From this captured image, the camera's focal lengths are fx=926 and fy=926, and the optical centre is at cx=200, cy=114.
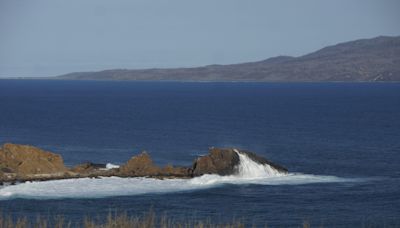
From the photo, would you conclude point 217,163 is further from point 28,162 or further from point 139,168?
point 28,162

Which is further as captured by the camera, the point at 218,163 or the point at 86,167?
the point at 218,163

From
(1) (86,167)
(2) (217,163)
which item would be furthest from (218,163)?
(1) (86,167)

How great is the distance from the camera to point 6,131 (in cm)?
11712

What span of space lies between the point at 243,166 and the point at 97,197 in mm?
15065

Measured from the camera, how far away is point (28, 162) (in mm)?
68750

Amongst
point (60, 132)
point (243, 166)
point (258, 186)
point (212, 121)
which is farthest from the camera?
point (212, 121)

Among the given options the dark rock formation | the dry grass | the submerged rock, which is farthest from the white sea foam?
the dry grass

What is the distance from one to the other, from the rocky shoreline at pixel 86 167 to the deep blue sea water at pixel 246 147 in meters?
3.92

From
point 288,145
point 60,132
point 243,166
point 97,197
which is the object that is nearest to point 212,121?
point 60,132

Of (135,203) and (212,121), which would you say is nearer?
(135,203)

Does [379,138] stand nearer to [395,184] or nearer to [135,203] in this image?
[395,184]

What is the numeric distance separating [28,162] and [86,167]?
4620mm

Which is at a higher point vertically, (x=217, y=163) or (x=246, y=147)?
(x=217, y=163)

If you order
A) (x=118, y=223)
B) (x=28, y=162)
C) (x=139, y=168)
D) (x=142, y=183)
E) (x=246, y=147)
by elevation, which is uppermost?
(x=118, y=223)
